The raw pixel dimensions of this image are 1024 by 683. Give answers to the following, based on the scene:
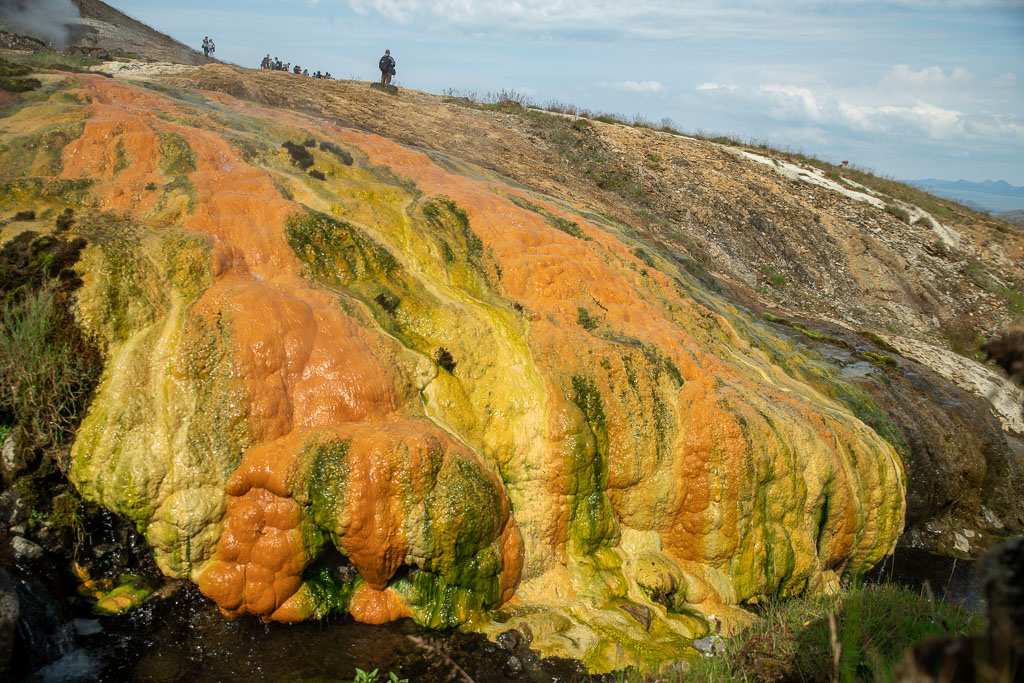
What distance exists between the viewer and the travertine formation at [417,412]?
5.41 meters

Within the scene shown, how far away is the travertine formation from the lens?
5.41 m

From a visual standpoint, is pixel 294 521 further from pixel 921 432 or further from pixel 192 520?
pixel 921 432

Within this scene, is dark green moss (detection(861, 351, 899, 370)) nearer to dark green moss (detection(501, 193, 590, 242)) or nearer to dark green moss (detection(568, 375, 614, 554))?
dark green moss (detection(501, 193, 590, 242))

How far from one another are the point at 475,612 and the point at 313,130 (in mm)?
9079

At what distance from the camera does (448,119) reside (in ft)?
62.6

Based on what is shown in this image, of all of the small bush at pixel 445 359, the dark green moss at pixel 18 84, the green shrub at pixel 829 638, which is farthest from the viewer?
the dark green moss at pixel 18 84

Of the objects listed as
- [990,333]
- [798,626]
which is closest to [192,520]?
[798,626]

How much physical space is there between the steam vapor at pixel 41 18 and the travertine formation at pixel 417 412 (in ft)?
59.3

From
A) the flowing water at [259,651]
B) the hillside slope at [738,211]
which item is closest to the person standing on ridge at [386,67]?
the hillside slope at [738,211]

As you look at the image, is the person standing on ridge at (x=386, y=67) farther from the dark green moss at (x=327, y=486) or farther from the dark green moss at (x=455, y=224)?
the dark green moss at (x=327, y=486)

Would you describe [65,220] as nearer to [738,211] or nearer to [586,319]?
[586,319]

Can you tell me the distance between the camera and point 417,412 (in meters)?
6.43

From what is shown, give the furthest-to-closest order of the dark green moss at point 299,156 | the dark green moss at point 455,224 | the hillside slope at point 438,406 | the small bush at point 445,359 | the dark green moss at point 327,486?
the dark green moss at point 299,156 → the dark green moss at point 455,224 → the small bush at point 445,359 → the hillside slope at point 438,406 → the dark green moss at point 327,486

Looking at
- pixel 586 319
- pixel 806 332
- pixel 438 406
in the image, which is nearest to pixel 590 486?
pixel 438 406
